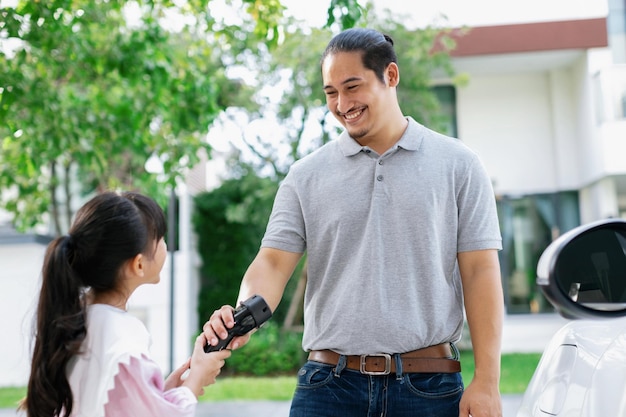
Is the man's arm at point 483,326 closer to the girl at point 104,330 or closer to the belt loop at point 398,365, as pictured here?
the belt loop at point 398,365

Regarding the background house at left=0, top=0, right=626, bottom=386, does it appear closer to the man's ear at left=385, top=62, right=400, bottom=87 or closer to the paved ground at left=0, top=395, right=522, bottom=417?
the paved ground at left=0, top=395, right=522, bottom=417

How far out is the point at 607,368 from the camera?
1.83 metres

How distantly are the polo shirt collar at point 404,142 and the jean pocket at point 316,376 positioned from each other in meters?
0.69

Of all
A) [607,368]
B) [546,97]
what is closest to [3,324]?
[546,97]

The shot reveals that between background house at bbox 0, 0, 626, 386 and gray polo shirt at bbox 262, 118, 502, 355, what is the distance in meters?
12.9

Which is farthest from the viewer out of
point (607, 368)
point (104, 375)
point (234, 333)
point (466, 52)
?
point (466, 52)

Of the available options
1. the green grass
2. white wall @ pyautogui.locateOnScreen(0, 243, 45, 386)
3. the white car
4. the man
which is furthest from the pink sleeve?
white wall @ pyautogui.locateOnScreen(0, 243, 45, 386)

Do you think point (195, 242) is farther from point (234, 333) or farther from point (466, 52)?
point (234, 333)

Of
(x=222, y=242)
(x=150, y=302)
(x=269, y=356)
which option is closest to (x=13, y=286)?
(x=150, y=302)

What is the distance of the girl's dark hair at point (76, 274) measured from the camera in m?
2.14

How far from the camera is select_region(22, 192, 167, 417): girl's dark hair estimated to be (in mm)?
2137

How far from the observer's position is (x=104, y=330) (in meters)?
2.17

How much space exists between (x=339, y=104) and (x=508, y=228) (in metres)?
14.0

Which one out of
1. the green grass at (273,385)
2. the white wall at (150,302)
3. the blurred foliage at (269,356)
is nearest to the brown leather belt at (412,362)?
the green grass at (273,385)
